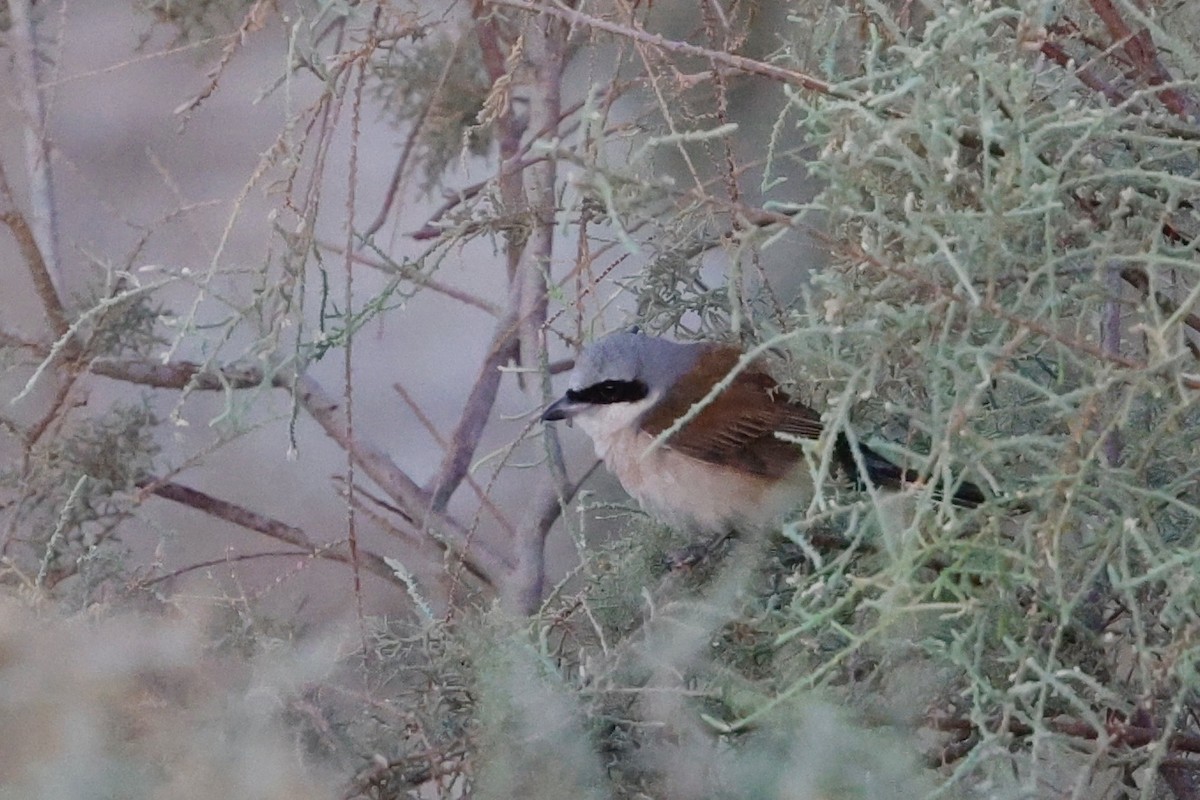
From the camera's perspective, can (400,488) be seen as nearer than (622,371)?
No

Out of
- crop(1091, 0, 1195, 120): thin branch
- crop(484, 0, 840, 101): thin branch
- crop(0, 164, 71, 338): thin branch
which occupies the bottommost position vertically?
crop(0, 164, 71, 338): thin branch

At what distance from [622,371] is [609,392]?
1.1 inches

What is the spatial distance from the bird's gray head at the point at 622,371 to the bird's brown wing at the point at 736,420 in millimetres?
17

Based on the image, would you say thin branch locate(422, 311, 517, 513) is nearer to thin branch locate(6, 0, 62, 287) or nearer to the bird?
the bird

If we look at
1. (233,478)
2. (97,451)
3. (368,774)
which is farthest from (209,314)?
(368,774)

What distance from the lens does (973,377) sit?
55 centimetres

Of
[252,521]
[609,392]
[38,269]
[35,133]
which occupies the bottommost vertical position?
[252,521]

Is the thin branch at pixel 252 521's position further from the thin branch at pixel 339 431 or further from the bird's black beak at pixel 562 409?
the bird's black beak at pixel 562 409

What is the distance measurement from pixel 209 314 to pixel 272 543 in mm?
278

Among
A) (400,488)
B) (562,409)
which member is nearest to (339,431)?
(400,488)

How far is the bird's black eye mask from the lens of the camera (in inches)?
42.2

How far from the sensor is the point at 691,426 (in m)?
1.12

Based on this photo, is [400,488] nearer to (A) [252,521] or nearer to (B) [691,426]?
(A) [252,521]

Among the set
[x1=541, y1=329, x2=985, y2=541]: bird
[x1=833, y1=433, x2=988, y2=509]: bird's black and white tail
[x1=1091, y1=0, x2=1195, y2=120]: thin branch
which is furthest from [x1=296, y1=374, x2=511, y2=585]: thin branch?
[x1=1091, y1=0, x2=1195, y2=120]: thin branch
